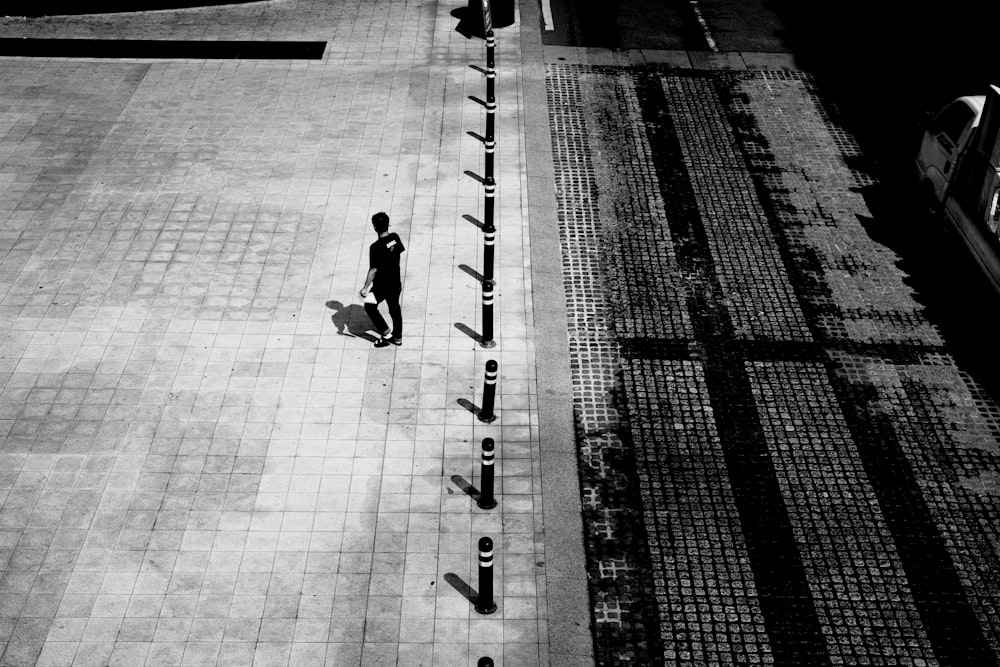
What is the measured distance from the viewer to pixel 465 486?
966 centimetres

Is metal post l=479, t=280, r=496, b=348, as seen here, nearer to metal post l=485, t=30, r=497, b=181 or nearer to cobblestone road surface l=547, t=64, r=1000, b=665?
cobblestone road surface l=547, t=64, r=1000, b=665

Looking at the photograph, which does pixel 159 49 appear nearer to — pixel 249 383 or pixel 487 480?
pixel 249 383

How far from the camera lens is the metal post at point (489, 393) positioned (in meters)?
9.55

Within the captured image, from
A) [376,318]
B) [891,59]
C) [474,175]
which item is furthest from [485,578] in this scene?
[891,59]

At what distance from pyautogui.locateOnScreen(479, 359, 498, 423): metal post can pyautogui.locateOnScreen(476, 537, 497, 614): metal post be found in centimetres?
215

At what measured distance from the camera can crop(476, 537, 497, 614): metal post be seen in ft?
25.4

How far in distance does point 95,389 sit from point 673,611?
22.6 feet

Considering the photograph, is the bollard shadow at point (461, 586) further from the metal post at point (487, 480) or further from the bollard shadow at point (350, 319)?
the bollard shadow at point (350, 319)

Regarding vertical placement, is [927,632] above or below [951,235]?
below

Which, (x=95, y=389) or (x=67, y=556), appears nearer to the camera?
(x=67, y=556)

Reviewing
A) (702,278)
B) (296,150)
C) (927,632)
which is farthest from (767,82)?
(927,632)

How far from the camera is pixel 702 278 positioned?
502 inches

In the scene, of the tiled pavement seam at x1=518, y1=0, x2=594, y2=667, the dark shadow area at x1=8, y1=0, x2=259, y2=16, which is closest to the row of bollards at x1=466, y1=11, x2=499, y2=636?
the tiled pavement seam at x1=518, y1=0, x2=594, y2=667

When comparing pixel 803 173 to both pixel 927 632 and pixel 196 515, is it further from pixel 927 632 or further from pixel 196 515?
pixel 196 515
